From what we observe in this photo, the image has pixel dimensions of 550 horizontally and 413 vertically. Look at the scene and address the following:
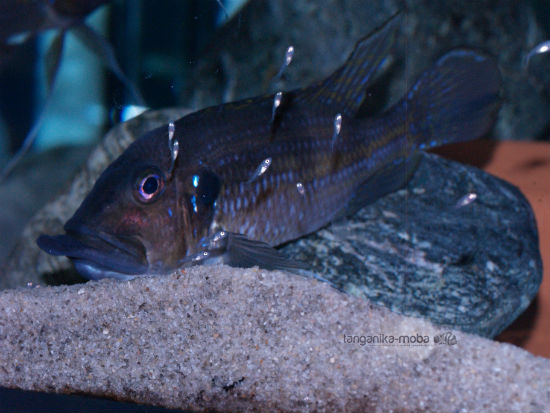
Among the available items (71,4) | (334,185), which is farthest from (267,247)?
(71,4)

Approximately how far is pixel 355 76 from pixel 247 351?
73.4 inches

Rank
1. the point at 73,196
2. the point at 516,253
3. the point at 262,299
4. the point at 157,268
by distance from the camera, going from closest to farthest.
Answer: the point at 262,299 → the point at 157,268 → the point at 516,253 → the point at 73,196

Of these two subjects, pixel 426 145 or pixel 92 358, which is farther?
pixel 426 145

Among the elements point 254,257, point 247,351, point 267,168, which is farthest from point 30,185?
point 247,351

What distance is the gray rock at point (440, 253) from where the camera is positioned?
2045mm

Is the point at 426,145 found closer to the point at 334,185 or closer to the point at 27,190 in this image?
the point at 334,185

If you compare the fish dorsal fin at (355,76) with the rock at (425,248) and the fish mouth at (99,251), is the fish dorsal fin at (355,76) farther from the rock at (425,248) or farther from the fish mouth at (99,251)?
the fish mouth at (99,251)

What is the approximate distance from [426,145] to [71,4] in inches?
111

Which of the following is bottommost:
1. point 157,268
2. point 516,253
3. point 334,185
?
point 157,268

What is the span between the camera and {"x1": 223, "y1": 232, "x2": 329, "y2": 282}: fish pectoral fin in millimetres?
1888

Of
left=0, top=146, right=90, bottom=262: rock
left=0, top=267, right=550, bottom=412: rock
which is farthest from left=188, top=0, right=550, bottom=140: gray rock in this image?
left=0, top=146, right=90, bottom=262: rock

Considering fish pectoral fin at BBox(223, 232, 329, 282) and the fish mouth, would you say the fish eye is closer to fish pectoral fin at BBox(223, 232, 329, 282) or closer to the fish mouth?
the fish mouth

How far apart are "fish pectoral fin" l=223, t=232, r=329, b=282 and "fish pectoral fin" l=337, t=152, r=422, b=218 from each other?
76cm

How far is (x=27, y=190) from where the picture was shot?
4.09 meters
